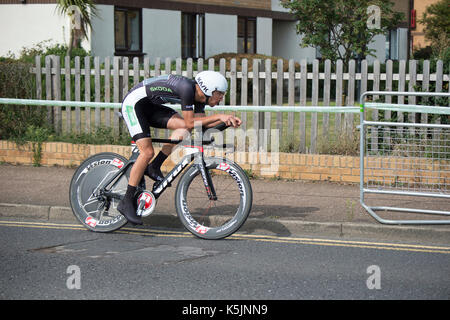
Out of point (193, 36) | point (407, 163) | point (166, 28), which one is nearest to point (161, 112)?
point (407, 163)

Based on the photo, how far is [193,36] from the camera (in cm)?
2716

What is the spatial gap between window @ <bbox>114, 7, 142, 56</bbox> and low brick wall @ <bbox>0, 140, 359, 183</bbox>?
42.1ft

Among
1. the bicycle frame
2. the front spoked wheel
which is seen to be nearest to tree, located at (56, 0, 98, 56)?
the bicycle frame

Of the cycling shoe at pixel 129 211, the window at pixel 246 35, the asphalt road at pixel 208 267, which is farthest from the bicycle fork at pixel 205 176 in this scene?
the window at pixel 246 35

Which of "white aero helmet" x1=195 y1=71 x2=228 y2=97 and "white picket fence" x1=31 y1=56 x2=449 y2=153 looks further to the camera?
"white picket fence" x1=31 y1=56 x2=449 y2=153

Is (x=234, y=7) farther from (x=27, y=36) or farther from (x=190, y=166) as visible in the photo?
(x=190, y=166)

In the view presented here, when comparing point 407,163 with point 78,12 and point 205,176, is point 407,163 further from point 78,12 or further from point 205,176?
point 78,12

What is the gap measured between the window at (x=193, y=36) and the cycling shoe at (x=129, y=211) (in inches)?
801

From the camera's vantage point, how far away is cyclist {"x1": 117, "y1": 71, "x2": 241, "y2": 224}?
6.62m

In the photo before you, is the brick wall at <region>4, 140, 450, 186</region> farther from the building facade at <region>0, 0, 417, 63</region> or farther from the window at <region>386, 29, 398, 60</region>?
the window at <region>386, 29, 398, 60</region>

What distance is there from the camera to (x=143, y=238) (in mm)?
7133

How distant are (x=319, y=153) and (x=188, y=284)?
5.56 meters

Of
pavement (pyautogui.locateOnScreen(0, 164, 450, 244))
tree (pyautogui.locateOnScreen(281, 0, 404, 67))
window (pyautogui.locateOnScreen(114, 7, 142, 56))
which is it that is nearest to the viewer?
pavement (pyautogui.locateOnScreen(0, 164, 450, 244))

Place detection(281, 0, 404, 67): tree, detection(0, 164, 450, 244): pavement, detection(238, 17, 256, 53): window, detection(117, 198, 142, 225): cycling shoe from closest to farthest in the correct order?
detection(117, 198, 142, 225): cycling shoe → detection(0, 164, 450, 244): pavement → detection(281, 0, 404, 67): tree → detection(238, 17, 256, 53): window
